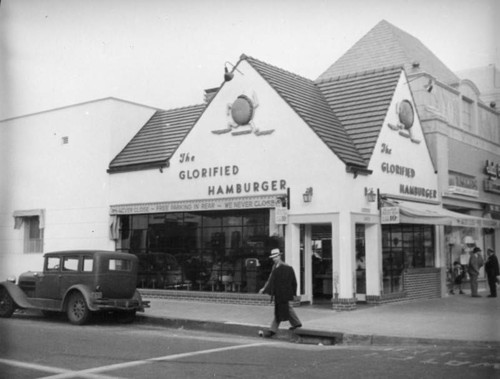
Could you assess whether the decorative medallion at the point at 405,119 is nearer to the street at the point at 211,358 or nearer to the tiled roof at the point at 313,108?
the tiled roof at the point at 313,108

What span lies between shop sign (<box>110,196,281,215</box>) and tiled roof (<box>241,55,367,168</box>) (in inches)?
87.4

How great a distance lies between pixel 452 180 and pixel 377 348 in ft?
39.5

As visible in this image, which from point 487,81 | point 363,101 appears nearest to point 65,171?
point 363,101

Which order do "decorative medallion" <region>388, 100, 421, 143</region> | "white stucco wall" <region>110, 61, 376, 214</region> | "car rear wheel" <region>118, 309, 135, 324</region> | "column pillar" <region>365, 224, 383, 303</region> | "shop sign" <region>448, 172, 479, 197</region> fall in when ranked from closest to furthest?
"car rear wheel" <region>118, 309, 135, 324</region> < "white stucco wall" <region>110, 61, 376, 214</region> < "column pillar" <region>365, 224, 383, 303</region> < "decorative medallion" <region>388, 100, 421, 143</region> < "shop sign" <region>448, 172, 479, 197</region>

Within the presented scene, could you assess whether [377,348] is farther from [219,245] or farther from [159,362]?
[219,245]

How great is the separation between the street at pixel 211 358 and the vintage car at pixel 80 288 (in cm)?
141

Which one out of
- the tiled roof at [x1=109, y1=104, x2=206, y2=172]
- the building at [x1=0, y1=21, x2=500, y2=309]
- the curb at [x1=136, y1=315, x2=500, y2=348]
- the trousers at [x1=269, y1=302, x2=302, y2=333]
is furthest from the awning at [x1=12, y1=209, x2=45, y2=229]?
the trousers at [x1=269, y1=302, x2=302, y2=333]

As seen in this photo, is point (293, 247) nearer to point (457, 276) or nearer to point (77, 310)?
point (77, 310)

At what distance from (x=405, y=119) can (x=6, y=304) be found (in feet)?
41.0

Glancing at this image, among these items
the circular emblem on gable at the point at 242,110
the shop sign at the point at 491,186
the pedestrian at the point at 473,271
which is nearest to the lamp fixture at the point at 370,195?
the circular emblem on gable at the point at 242,110

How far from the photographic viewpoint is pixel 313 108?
17.5 metres

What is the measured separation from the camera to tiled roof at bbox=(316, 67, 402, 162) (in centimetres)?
1709

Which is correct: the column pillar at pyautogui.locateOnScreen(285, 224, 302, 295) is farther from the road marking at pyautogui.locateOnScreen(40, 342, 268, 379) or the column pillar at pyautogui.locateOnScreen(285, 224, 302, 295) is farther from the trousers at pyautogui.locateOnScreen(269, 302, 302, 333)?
the road marking at pyautogui.locateOnScreen(40, 342, 268, 379)

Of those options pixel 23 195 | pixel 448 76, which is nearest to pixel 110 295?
pixel 23 195
